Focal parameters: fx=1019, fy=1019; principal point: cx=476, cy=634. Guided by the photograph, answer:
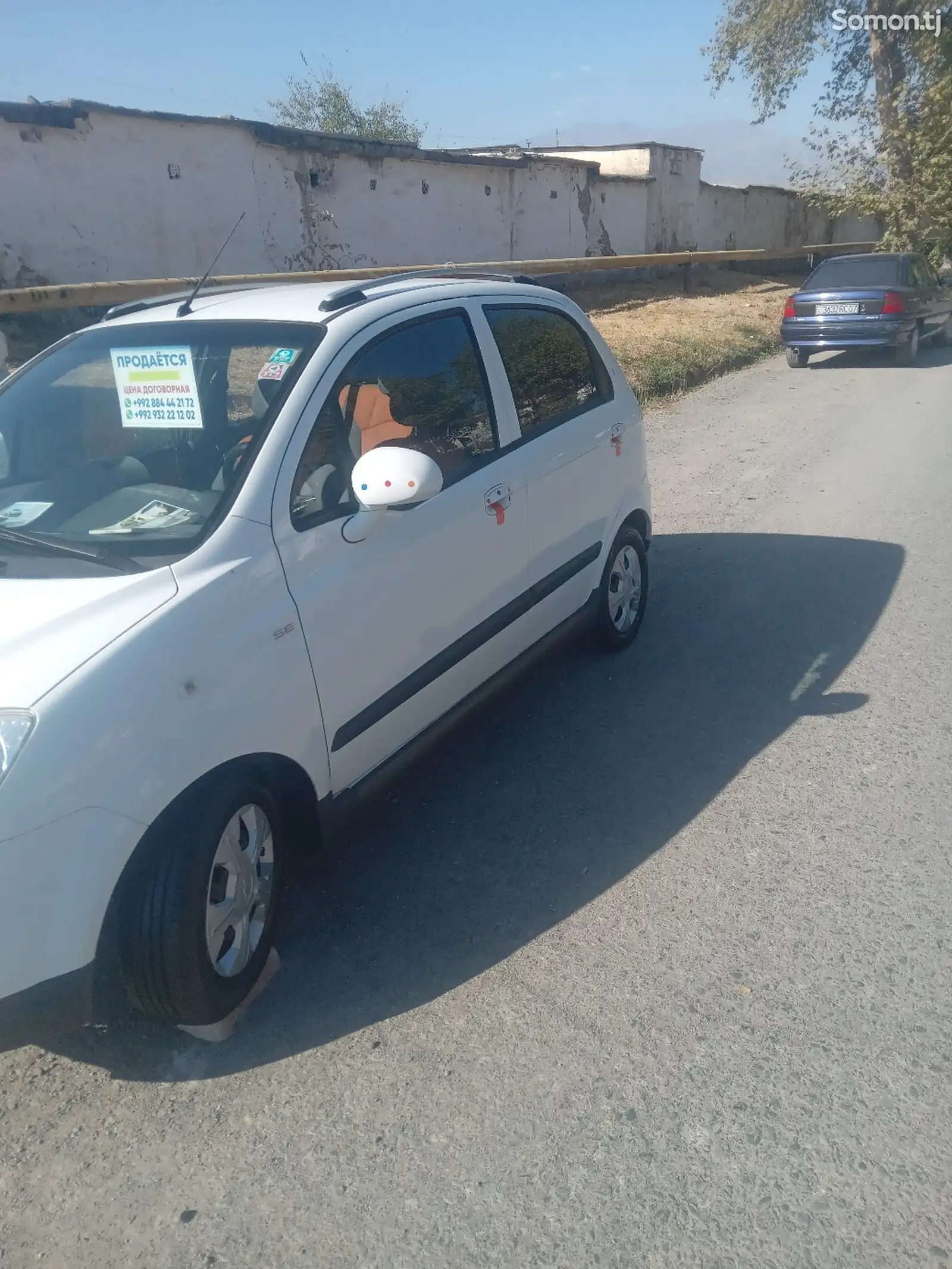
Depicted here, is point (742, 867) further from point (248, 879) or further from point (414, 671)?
point (248, 879)

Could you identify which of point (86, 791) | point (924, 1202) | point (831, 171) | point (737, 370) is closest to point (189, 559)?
point (86, 791)

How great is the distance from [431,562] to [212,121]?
15358mm

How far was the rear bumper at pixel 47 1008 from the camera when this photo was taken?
2275 millimetres

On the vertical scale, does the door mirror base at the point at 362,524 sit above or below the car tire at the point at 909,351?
above

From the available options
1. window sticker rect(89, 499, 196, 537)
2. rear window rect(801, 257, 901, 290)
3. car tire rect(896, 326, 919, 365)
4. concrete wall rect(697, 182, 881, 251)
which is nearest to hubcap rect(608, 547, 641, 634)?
window sticker rect(89, 499, 196, 537)

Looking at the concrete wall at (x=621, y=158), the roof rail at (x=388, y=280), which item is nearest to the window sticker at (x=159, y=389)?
the roof rail at (x=388, y=280)

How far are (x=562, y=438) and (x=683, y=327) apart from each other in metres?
13.2

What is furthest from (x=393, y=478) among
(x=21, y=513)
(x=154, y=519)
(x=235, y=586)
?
(x=21, y=513)

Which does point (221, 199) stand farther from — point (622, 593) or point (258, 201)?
point (622, 593)

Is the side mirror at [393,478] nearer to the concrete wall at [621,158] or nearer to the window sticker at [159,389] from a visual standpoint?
the window sticker at [159,389]

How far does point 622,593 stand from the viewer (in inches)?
204

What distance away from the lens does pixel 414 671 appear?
135 inches

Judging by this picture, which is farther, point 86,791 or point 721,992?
point 721,992

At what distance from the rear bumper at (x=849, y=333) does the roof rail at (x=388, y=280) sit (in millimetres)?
10859
